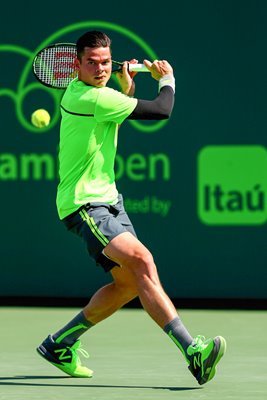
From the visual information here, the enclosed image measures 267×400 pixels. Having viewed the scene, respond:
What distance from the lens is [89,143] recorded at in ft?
17.5

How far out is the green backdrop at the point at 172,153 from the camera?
26.5 feet

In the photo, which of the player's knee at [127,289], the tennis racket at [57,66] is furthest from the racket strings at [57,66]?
the player's knee at [127,289]

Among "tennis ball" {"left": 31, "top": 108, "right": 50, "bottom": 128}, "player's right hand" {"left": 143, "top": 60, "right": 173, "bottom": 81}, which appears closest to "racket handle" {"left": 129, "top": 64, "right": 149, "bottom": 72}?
"player's right hand" {"left": 143, "top": 60, "right": 173, "bottom": 81}

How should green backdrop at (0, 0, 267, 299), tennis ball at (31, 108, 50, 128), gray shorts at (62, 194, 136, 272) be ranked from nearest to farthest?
gray shorts at (62, 194, 136, 272) → tennis ball at (31, 108, 50, 128) → green backdrop at (0, 0, 267, 299)

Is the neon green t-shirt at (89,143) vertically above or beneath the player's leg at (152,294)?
above

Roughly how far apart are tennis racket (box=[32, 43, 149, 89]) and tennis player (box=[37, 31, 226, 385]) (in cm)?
38

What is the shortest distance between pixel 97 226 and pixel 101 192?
0.19 meters

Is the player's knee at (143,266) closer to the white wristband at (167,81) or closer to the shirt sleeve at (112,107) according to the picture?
the shirt sleeve at (112,107)

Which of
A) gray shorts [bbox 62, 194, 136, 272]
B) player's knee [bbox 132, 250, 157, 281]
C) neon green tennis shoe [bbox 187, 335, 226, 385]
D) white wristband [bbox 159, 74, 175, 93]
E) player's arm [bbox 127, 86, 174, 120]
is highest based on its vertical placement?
white wristband [bbox 159, 74, 175, 93]

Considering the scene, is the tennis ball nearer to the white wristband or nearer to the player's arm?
the white wristband

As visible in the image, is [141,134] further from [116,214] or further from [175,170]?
[116,214]

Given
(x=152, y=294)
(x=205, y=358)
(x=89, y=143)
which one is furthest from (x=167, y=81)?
(x=205, y=358)

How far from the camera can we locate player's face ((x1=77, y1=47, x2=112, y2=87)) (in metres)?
5.39

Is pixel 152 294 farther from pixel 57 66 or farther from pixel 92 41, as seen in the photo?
pixel 57 66
